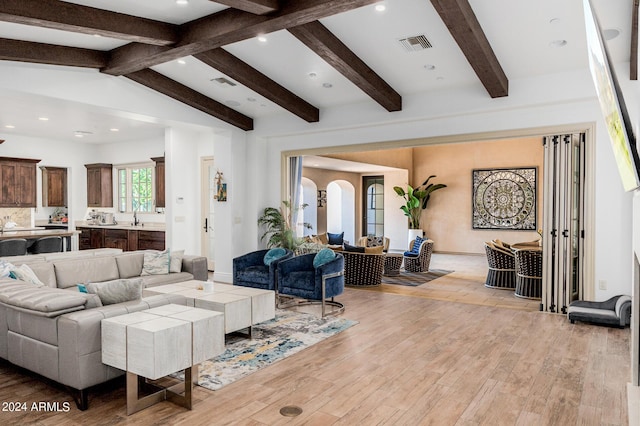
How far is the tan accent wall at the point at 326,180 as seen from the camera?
1250 cm

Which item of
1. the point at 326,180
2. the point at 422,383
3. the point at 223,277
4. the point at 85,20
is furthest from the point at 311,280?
the point at 326,180

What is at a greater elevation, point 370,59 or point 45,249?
point 370,59

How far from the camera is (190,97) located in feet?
22.5

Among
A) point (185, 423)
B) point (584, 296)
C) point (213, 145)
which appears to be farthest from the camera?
point (213, 145)

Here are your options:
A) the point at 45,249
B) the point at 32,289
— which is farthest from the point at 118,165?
the point at 32,289

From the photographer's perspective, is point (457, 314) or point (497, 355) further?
point (457, 314)

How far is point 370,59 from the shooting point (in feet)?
17.8

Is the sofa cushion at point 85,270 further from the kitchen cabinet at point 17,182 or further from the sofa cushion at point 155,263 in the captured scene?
the kitchen cabinet at point 17,182

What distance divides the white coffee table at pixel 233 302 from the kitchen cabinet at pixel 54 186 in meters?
7.23

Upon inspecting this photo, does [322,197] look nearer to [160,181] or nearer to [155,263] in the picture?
[160,181]

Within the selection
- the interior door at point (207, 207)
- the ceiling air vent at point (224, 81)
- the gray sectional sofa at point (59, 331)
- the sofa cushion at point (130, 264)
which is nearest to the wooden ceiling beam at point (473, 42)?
the ceiling air vent at point (224, 81)

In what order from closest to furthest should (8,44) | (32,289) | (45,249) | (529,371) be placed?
(32,289) < (529,371) < (8,44) < (45,249)

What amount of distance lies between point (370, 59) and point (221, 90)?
8.46ft

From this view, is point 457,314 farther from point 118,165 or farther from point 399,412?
point 118,165
